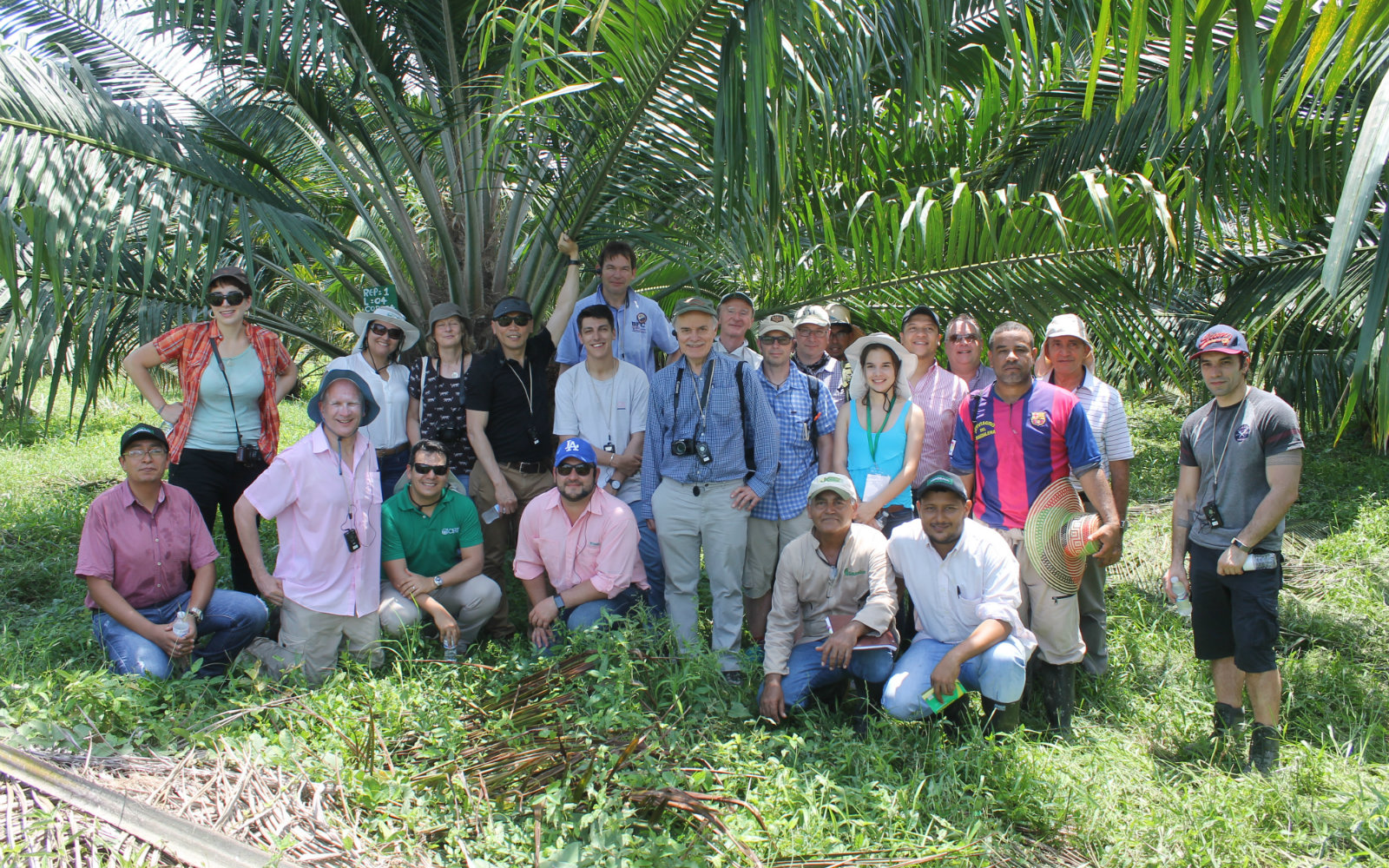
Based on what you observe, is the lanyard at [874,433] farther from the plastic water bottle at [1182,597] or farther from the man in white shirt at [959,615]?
the plastic water bottle at [1182,597]

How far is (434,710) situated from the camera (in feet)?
12.5

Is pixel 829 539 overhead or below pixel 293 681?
overhead

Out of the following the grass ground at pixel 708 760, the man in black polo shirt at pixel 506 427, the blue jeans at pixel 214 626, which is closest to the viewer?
the grass ground at pixel 708 760

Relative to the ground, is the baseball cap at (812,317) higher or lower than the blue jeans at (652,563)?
higher

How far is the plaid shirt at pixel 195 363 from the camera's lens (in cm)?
473

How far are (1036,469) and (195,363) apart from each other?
4.07 metres

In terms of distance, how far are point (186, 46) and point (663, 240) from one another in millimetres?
3283

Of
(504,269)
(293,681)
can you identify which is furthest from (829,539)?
(504,269)

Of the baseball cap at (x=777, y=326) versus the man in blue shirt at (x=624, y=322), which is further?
the man in blue shirt at (x=624, y=322)

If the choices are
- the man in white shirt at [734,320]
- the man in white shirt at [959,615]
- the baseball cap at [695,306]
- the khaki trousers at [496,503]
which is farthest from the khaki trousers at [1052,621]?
the khaki trousers at [496,503]

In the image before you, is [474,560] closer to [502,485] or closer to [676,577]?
[502,485]

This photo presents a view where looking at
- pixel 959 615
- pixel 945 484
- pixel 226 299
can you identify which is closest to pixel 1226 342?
pixel 945 484

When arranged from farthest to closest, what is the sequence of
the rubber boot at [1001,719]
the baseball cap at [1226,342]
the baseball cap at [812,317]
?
the baseball cap at [812,317]
the rubber boot at [1001,719]
the baseball cap at [1226,342]

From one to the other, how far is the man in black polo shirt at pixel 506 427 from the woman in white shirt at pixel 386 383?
424 mm
